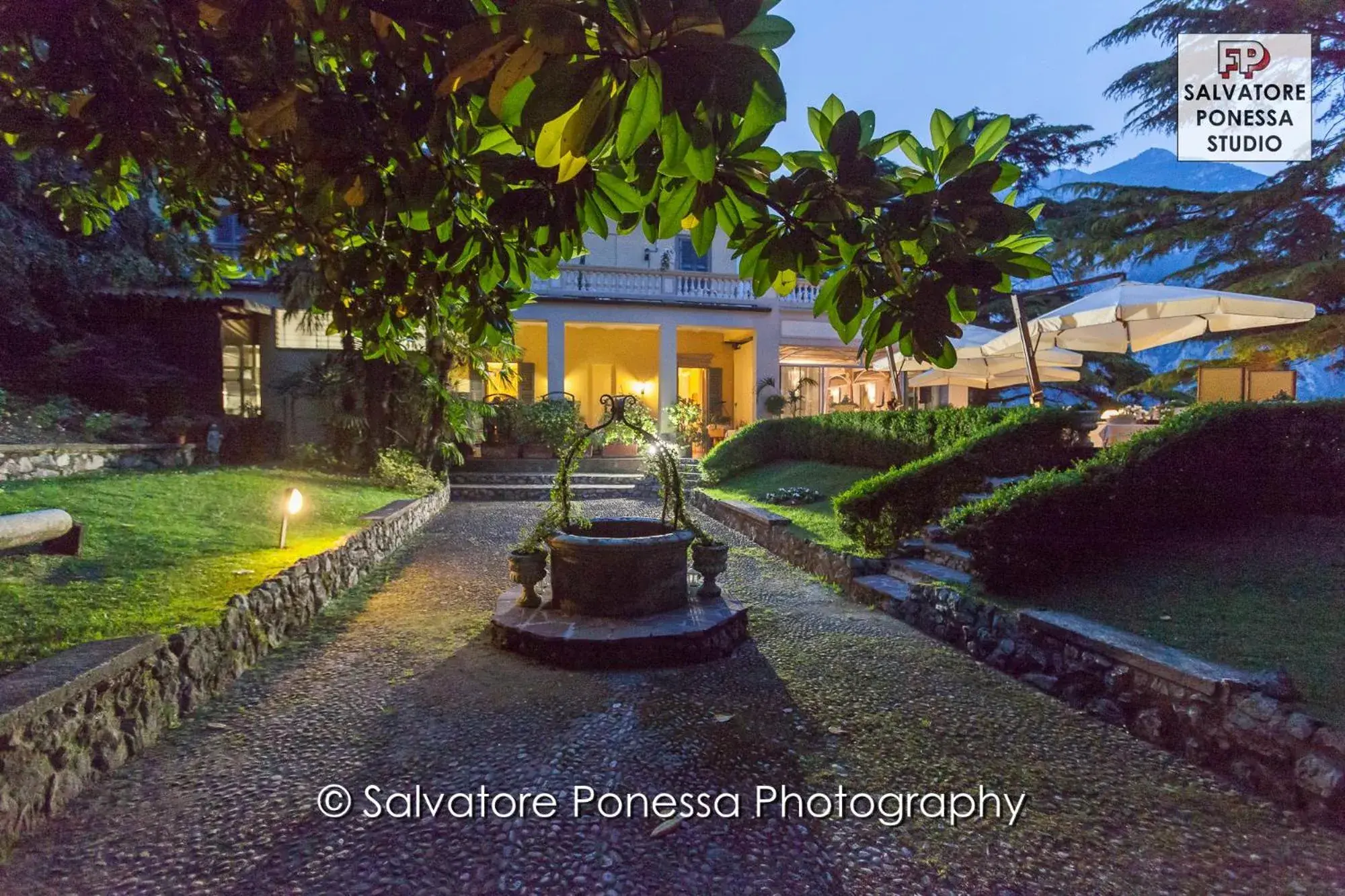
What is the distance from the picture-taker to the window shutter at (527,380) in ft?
59.6

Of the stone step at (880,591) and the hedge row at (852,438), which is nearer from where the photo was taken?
the stone step at (880,591)

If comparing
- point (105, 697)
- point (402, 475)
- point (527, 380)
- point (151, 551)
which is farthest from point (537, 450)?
point (105, 697)

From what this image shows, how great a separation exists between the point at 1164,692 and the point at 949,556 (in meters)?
2.43

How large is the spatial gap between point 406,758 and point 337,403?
10310 mm

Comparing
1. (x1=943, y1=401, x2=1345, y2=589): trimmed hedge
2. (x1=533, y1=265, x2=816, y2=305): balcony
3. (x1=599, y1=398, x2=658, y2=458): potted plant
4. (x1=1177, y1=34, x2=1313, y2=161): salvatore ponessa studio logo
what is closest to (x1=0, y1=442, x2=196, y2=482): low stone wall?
(x1=599, y1=398, x2=658, y2=458): potted plant

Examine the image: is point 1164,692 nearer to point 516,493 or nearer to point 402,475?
point 402,475

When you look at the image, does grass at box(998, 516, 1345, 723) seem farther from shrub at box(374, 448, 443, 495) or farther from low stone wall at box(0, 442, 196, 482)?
low stone wall at box(0, 442, 196, 482)

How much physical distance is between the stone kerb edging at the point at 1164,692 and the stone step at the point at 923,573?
0.21 metres

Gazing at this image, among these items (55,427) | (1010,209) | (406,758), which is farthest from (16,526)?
(55,427)

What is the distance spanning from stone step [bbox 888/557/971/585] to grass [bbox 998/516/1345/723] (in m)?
0.54

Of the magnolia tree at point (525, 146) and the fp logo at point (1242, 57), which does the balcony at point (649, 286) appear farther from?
the magnolia tree at point (525, 146)

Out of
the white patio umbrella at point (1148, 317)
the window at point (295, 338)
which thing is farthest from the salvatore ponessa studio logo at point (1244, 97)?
the window at point (295, 338)

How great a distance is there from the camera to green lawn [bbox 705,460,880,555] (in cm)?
735

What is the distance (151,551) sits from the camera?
505cm
